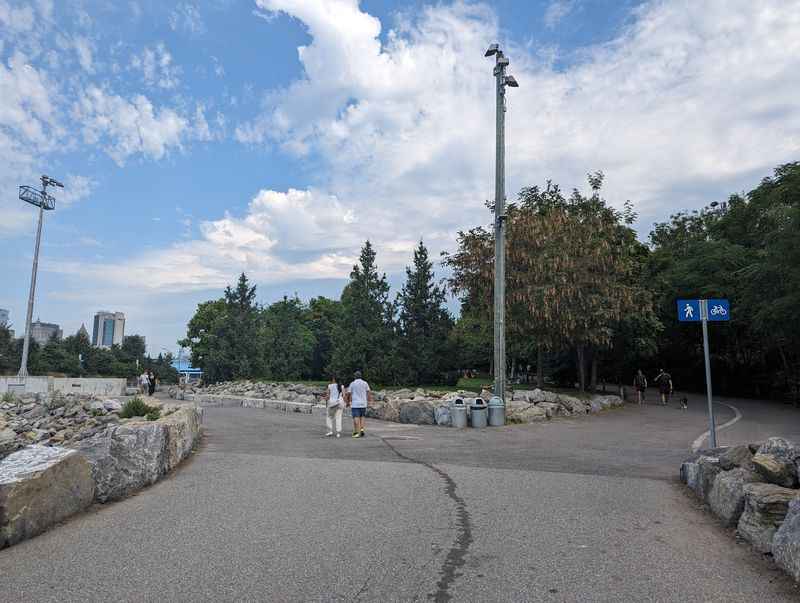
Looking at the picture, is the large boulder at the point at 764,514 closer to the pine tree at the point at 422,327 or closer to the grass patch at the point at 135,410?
the grass patch at the point at 135,410

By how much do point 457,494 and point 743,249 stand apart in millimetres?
33322

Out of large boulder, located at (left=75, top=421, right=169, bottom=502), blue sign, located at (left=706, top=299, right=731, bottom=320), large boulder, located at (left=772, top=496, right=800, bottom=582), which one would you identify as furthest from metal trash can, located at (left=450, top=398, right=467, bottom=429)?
large boulder, located at (left=772, top=496, right=800, bottom=582)

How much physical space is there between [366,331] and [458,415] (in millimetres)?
18275

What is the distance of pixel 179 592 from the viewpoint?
4336mm

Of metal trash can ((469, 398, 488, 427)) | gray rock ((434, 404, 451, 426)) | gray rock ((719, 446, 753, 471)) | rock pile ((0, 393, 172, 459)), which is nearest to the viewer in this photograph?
gray rock ((719, 446, 753, 471))

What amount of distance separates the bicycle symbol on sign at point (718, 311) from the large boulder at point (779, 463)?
420cm

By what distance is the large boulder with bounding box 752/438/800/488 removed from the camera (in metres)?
6.22

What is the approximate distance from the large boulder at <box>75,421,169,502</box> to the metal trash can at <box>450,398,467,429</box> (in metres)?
9.21

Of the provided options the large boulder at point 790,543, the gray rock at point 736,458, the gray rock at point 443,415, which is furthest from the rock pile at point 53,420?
the large boulder at point 790,543

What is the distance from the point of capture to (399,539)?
5629 mm

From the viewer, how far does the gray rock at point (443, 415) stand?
55.7 ft

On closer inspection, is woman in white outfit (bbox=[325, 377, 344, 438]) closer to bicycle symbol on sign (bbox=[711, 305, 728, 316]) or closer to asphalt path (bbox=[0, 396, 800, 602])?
asphalt path (bbox=[0, 396, 800, 602])

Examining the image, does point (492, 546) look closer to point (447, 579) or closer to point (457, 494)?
point (447, 579)

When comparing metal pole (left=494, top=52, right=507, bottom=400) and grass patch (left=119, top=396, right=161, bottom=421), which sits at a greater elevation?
metal pole (left=494, top=52, right=507, bottom=400)
